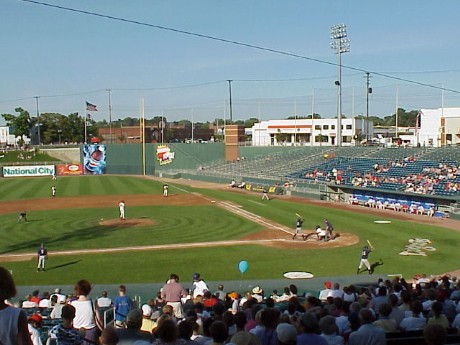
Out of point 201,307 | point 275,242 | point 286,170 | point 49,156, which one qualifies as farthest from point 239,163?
point 201,307

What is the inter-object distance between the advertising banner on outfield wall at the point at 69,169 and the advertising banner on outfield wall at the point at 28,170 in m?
1.21

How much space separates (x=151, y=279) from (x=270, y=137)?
268 feet

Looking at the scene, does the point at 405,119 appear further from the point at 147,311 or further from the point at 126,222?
the point at 147,311

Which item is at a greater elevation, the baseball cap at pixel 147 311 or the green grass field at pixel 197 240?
the baseball cap at pixel 147 311

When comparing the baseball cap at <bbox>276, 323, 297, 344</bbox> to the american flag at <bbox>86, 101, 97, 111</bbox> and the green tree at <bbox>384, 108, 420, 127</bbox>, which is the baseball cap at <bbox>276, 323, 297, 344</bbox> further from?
the green tree at <bbox>384, 108, 420, 127</bbox>

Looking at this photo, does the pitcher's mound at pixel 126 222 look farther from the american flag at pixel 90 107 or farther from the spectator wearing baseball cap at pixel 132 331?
the american flag at pixel 90 107

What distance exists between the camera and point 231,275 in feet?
67.8

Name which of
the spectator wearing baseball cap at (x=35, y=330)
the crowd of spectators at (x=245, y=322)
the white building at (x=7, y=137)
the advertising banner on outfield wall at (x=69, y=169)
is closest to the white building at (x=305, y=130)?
the advertising banner on outfield wall at (x=69, y=169)

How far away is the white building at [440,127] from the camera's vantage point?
209ft

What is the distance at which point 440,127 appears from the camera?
2581 inches

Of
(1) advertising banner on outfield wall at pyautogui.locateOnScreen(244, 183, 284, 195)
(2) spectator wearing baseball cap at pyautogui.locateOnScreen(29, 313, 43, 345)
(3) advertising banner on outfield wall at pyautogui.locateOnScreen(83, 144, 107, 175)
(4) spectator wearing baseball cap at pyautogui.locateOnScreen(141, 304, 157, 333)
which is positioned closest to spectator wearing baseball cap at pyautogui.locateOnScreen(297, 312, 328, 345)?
(2) spectator wearing baseball cap at pyautogui.locateOnScreen(29, 313, 43, 345)

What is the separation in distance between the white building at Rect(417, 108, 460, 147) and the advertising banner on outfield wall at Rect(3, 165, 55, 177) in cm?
4909

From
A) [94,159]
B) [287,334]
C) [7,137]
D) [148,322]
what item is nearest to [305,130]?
[94,159]

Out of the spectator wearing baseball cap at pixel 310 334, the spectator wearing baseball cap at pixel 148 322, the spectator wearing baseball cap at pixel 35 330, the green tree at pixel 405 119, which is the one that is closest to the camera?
the spectator wearing baseball cap at pixel 310 334
